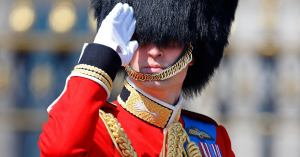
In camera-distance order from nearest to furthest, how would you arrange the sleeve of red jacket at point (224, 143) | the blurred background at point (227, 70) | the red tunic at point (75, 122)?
1. the red tunic at point (75, 122)
2. the sleeve of red jacket at point (224, 143)
3. the blurred background at point (227, 70)

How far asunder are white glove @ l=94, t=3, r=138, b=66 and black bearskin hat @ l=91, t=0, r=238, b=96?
0.16m

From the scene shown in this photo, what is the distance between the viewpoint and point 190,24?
10.5 feet

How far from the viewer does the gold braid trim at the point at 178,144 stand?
3.12 meters

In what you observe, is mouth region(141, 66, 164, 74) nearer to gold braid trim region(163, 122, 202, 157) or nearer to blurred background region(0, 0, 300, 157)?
gold braid trim region(163, 122, 202, 157)

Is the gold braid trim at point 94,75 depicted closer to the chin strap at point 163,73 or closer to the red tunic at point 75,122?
the red tunic at point 75,122

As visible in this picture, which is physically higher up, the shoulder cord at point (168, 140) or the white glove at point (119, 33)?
the white glove at point (119, 33)

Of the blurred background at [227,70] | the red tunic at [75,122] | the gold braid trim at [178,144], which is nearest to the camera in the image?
the red tunic at [75,122]

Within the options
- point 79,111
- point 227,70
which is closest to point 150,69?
point 79,111

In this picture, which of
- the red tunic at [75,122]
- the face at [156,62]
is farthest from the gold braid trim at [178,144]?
the red tunic at [75,122]

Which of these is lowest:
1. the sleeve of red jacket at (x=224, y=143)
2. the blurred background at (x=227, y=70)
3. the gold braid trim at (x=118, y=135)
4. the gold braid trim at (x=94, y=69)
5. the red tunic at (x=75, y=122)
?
the blurred background at (x=227, y=70)

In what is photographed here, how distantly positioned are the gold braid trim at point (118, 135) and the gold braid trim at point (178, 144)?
0.50ft

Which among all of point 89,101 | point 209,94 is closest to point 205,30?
point 89,101

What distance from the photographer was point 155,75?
3.02 meters

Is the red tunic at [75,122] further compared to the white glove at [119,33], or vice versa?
the white glove at [119,33]
